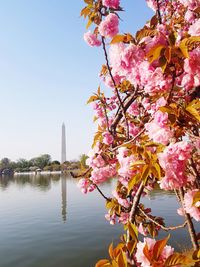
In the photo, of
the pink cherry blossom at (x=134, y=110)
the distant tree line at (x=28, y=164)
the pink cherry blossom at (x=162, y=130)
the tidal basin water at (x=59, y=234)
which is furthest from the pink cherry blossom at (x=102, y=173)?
the distant tree line at (x=28, y=164)

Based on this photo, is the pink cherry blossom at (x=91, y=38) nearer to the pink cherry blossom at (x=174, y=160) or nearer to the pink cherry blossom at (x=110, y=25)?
the pink cherry blossom at (x=110, y=25)

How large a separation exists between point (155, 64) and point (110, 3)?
125cm

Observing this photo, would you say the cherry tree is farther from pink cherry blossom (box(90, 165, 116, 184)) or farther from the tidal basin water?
the tidal basin water

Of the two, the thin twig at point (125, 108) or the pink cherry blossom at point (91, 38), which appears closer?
the thin twig at point (125, 108)

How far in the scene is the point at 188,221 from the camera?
2.22 metres

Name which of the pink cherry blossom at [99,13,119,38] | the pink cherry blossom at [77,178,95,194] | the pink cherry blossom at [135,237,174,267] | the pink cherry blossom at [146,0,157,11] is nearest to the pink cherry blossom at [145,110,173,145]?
the pink cherry blossom at [135,237,174,267]

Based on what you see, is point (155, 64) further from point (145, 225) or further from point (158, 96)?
point (145, 225)

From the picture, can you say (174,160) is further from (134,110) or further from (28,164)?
(28,164)

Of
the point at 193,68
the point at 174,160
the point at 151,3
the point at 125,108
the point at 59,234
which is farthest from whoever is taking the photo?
the point at 59,234

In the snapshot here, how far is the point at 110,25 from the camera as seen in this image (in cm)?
254

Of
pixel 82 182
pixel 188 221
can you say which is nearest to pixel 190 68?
pixel 188 221

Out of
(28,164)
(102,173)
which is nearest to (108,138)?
(102,173)

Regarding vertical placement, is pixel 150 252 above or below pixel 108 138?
below

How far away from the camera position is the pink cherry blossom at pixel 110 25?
2.54 meters
